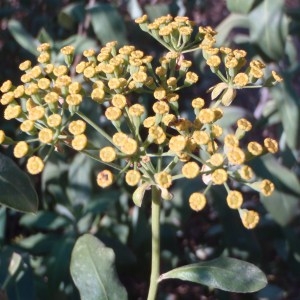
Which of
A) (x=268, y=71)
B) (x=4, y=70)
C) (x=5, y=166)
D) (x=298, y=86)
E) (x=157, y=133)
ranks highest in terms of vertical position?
(x=157, y=133)

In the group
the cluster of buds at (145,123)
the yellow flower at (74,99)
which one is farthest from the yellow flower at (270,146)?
the yellow flower at (74,99)

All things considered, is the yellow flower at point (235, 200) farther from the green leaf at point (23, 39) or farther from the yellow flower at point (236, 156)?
the green leaf at point (23, 39)

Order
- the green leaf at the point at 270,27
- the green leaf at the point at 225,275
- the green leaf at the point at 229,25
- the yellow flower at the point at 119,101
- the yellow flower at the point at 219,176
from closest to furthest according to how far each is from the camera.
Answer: the yellow flower at the point at 219,176
the yellow flower at the point at 119,101
the green leaf at the point at 225,275
the green leaf at the point at 270,27
the green leaf at the point at 229,25

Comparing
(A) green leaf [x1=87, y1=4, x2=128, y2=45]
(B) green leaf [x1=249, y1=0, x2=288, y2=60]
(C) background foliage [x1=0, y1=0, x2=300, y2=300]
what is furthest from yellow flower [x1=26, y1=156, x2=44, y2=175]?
(B) green leaf [x1=249, y1=0, x2=288, y2=60]

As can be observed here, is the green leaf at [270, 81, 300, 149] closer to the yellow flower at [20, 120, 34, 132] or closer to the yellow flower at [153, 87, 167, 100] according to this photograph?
the yellow flower at [153, 87, 167, 100]

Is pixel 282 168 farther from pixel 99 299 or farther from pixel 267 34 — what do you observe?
pixel 99 299

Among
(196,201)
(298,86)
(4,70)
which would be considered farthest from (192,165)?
(298,86)

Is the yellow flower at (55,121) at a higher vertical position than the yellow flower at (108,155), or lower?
higher
